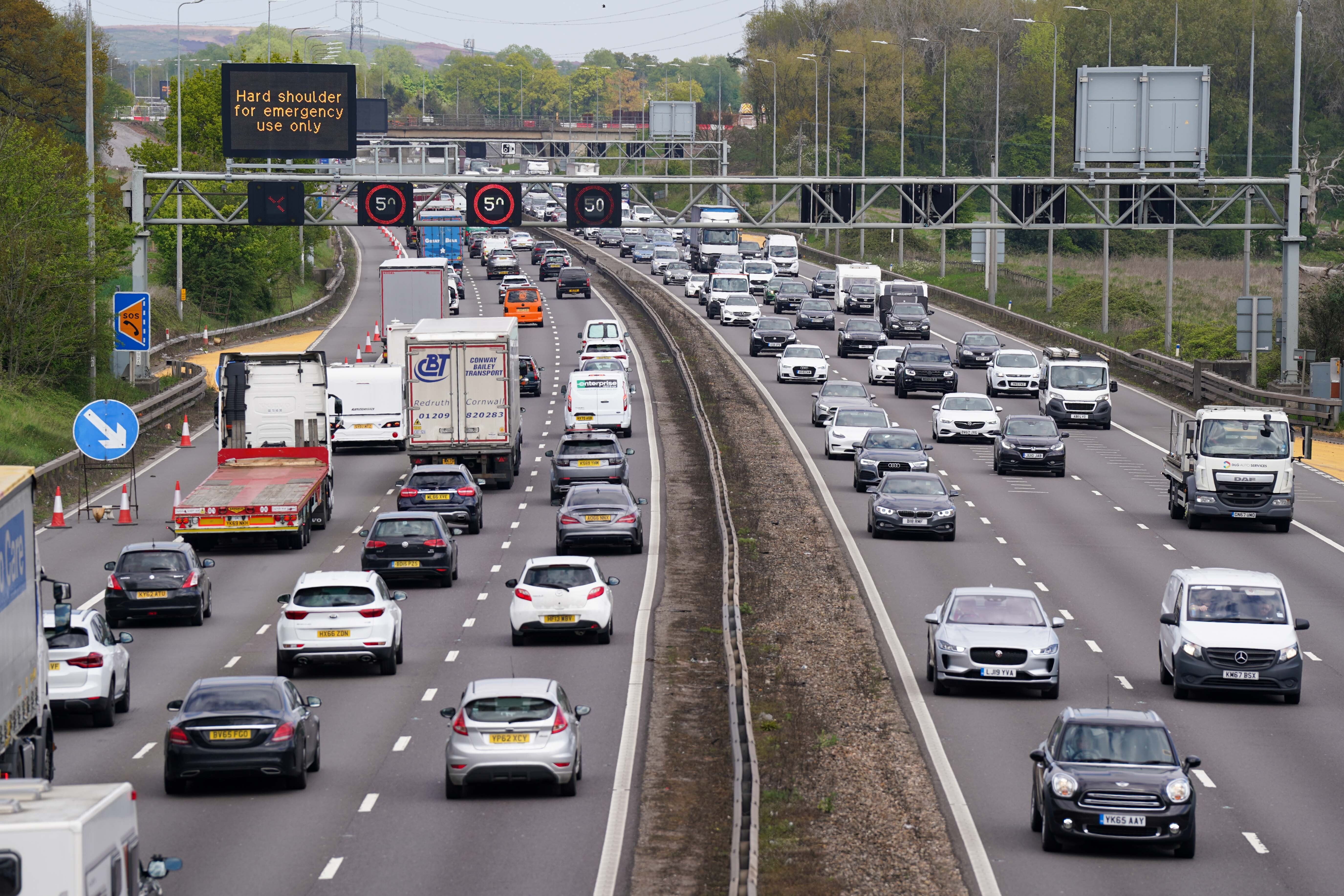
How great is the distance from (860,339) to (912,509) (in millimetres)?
35314

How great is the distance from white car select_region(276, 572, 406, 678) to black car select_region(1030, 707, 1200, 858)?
1122 cm

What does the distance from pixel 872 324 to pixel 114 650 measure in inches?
2066

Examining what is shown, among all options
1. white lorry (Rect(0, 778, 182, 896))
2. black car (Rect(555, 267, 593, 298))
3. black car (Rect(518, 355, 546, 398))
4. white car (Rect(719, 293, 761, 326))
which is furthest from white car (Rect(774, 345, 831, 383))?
white lorry (Rect(0, 778, 182, 896))

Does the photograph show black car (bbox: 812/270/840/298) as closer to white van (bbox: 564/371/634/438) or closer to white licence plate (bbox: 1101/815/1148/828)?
white van (bbox: 564/371/634/438)

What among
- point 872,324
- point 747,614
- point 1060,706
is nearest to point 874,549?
point 747,614

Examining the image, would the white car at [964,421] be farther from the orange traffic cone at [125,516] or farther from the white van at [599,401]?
the orange traffic cone at [125,516]

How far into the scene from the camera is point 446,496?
4031 centimetres

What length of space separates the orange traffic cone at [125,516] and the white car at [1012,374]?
30.3 meters

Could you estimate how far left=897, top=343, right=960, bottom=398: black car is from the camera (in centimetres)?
6188

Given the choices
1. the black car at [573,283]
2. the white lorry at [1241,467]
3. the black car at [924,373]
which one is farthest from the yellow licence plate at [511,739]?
the black car at [573,283]

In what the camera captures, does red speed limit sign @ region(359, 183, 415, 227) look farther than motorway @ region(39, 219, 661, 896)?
Yes

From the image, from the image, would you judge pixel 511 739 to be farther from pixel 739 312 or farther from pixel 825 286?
pixel 825 286

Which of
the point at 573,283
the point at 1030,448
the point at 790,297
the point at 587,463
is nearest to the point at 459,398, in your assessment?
the point at 587,463

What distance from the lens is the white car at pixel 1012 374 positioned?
62.5 m
